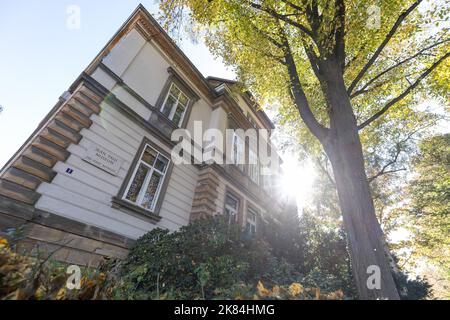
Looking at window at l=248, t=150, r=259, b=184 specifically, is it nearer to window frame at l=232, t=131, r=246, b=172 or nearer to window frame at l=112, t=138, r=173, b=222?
window frame at l=232, t=131, r=246, b=172

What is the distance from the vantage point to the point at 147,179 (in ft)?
23.6

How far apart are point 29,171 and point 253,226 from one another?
9.96 m

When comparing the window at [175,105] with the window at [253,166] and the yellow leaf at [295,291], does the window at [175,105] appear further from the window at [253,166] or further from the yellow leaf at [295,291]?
the yellow leaf at [295,291]

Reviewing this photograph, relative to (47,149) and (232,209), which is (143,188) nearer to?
(47,149)

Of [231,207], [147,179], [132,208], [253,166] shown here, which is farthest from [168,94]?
[253,166]

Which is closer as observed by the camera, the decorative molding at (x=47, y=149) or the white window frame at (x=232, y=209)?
the decorative molding at (x=47, y=149)

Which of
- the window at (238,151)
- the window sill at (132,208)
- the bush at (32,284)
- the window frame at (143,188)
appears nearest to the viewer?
the bush at (32,284)

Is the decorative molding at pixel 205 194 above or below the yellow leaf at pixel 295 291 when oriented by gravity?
above

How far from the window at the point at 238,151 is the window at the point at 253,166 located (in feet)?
3.24

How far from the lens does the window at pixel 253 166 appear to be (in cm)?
1346

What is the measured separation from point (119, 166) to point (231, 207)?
5761mm

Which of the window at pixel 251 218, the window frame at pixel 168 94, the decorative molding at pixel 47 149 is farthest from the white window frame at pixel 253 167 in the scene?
the decorative molding at pixel 47 149

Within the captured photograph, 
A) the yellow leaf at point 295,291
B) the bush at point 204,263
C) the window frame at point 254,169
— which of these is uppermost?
the window frame at point 254,169
